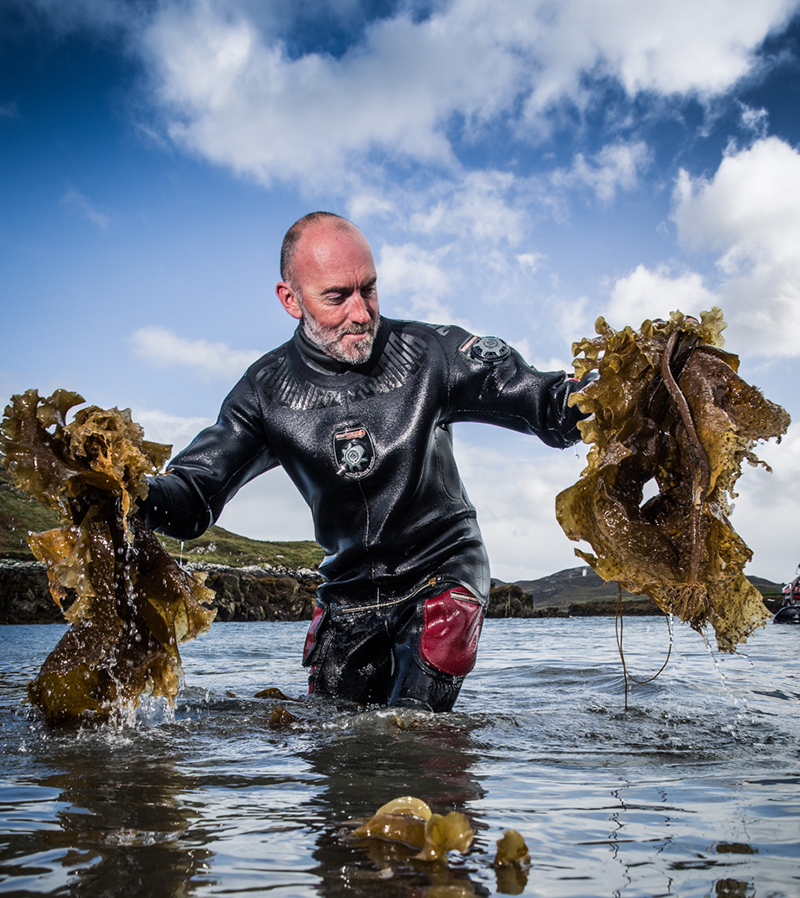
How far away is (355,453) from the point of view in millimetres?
4344

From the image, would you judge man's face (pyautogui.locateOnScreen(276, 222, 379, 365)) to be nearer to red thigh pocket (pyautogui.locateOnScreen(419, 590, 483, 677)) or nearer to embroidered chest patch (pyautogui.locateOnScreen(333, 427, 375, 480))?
embroidered chest patch (pyautogui.locateOnScreen(333, 427, 375, 480))

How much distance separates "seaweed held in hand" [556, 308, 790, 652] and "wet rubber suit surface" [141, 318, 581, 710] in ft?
3.27

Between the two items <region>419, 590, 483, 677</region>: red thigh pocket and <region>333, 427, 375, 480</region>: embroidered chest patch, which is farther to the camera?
<region>333, 427, 375, 480</region>: embroidered chest patch

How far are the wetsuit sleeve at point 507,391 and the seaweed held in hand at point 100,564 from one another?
5.98 ft

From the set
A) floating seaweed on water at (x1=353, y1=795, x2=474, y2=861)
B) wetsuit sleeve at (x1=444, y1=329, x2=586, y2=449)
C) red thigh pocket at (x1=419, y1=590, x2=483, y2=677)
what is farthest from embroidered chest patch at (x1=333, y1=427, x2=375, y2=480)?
floating seaweed on water at (x1=353, y1=795, x2=474, y2=861)

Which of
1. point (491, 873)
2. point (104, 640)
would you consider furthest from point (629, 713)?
point (491, 873)

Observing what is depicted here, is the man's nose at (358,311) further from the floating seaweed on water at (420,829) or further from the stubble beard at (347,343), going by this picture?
the floating seaweed on water at (420,829)

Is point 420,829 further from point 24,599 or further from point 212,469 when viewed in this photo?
point 24,599

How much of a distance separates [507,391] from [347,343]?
0.98m

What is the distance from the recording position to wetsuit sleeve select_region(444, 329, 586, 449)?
406cm

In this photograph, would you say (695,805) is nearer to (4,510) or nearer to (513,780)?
(513,780)

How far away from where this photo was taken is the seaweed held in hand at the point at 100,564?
338 cm

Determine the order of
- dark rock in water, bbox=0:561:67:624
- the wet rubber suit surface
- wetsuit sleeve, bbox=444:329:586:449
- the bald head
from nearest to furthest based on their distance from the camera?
1. wetsuit sleeve, bbox=444:329:586:449
2. the wet rubber suit surface
3. the bald head
4. dark rock in water, bbox=0:561:67:624

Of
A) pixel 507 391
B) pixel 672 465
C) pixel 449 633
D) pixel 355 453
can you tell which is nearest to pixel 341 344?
pixel 355 453
